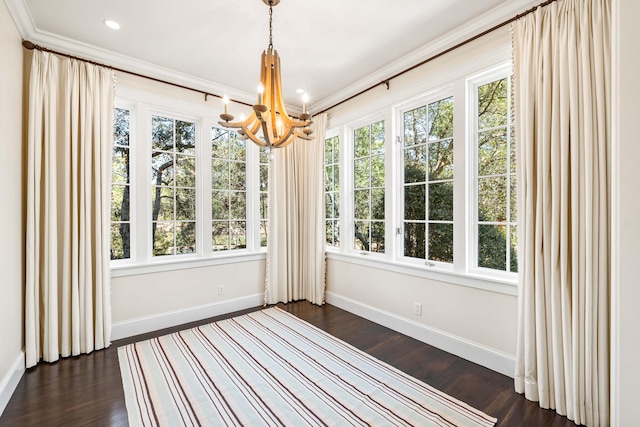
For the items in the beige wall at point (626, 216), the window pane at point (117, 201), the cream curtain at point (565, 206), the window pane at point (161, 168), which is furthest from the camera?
the window pane at point (161, 168)

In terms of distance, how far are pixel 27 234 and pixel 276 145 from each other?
2.16 metres

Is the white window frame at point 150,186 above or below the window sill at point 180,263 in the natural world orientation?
above

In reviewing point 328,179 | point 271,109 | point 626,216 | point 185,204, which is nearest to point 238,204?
point 185,204

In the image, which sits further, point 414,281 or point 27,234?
point 414,281

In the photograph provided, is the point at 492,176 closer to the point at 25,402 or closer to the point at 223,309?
the point at 223,309

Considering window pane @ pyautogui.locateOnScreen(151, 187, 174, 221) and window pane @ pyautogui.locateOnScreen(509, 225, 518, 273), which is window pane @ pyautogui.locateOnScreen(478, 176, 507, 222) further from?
window pane @ pyautogui.locateOnScreen(151, 187, 174, 221)

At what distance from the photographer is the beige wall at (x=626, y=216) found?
4.50 ft

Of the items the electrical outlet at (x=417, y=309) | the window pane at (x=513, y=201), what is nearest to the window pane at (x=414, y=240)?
the electrical outlet at (x=417, y=309)

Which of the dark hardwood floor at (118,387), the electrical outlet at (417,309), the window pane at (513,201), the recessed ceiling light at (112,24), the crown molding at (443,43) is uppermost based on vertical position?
the recessed ceiling light at (112,24)

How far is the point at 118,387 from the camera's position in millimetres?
2074

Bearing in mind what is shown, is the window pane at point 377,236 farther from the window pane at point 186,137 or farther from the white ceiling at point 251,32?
the window pane at point 186,137

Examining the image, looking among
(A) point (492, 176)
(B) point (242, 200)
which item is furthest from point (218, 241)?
(A) point (492, 176)

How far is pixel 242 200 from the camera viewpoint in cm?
380

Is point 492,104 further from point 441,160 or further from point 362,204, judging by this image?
point 362,204
